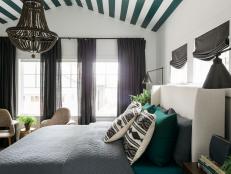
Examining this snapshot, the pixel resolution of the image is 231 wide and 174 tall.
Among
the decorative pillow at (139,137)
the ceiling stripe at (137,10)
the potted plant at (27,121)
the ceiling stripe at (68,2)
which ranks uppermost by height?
the ceiling stripe at (68,2)

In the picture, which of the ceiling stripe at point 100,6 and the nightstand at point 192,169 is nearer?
the nightstand at point 192,169

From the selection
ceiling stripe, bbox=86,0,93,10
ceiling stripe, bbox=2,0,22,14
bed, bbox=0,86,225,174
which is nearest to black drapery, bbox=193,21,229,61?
bed, bbox=0,86,225,174

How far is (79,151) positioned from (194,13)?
84.2 inches

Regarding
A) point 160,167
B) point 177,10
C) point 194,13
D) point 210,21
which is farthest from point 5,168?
point 177,10

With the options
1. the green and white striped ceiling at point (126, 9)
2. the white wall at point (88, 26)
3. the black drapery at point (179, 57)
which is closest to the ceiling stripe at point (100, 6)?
the green and white striped ceiling at point (126, 9)

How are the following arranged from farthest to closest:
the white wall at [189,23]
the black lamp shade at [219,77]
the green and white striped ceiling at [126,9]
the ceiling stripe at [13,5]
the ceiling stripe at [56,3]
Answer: the ceiling stripe at [56,3]
the ceiling stripe at [13,5]
the green and white striped ceiling at [126,9]
the white wall at [189,23]
the black lamp shade at [219,77]

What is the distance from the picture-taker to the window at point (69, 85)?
5.09 meters

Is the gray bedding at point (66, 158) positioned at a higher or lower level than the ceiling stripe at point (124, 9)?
lower

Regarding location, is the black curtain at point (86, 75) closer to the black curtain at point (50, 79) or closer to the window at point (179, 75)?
the black curtain at point (50, 79)

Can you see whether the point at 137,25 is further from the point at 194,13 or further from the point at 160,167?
the point at 160,167

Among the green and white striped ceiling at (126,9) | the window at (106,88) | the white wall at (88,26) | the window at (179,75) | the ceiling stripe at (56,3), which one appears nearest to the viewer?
the window at (179,75)

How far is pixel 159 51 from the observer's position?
16.0 ft

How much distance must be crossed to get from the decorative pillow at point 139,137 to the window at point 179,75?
163 cm

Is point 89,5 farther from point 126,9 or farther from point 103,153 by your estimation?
point 103,153
